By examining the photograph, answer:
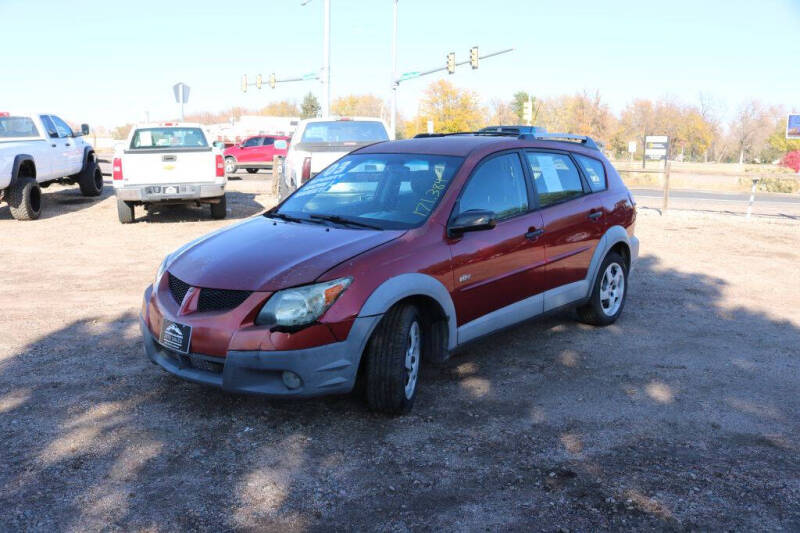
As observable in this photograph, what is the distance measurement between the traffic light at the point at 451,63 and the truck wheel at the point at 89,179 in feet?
66.6

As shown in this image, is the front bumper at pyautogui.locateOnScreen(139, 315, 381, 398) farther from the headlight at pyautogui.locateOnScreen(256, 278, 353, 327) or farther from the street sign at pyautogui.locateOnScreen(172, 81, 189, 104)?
the street sign at pyautogui.locateOnScreen(172, 81, 189, 104)

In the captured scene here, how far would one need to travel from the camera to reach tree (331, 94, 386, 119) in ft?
325

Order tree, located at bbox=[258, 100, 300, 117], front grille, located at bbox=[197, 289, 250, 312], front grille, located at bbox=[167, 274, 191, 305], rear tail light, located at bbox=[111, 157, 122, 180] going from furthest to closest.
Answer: tree, located at bbox=[258, 100, 300, 117], rear tail light, located at bbox=[111, 157, 122, 180], front grille, located at bbox=[167, 274, 191, 305], front grille, located at bbox=[197, 289, 250, 312]

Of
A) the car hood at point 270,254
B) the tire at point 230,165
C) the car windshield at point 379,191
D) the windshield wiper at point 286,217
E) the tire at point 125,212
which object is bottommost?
the tire at point 125,212

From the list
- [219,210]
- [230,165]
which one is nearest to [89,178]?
[219,210]

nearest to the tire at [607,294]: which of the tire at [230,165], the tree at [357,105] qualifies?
the tire at [230,165]

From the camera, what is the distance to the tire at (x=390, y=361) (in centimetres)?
409

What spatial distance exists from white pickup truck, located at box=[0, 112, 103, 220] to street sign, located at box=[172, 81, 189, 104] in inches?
152

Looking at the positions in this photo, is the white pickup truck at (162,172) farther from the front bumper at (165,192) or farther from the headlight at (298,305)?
the headlight at (298,305)

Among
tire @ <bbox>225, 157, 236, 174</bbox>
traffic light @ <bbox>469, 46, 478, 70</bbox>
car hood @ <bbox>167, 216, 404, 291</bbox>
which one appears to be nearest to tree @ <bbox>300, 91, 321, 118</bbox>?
traffic light @ <bbox>469, 46, 478, 70</bbox>

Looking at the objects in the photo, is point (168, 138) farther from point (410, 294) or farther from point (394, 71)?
point (394, 71)

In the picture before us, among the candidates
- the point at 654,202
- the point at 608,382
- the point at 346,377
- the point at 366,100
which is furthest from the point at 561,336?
the point at 366,100

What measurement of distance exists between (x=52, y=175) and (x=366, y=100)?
98839mm

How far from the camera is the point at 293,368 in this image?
3.85 metres
